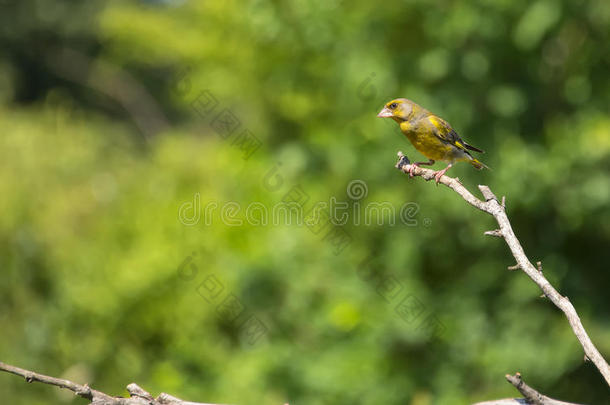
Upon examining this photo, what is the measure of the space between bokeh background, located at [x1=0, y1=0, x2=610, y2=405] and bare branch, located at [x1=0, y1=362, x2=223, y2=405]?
541 centimetres

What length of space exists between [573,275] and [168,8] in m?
8.41

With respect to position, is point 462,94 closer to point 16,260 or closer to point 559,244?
point 559,244

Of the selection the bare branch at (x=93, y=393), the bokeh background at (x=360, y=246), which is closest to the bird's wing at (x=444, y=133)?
the bokeh background at (x=360, y=246)

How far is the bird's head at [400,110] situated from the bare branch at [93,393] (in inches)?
123

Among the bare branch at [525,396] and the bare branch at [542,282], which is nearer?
the bare branch at [525,396]

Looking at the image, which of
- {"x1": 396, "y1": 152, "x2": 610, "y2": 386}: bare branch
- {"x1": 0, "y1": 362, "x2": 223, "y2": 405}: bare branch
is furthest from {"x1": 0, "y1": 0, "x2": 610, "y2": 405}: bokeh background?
{"x1": 0, "y1": 362, "x2": 223, "y2": 405}: bare branch

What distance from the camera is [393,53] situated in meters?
7.54

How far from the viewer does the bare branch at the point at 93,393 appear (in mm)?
1501

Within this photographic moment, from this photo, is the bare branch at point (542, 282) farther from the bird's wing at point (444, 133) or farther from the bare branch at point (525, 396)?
the bird's wing at point (444, 133)

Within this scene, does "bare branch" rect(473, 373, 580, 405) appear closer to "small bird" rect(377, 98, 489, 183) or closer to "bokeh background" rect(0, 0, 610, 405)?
"small bird" rect(377, 98, 489, 183)

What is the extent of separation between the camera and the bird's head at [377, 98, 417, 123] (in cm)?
453

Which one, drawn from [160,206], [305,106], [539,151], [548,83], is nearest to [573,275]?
[539,151]

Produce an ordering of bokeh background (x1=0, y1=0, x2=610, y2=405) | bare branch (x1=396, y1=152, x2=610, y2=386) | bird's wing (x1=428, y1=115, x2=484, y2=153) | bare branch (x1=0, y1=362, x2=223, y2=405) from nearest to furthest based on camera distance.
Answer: bare branch (x1=0, y1=362, x2=223, y2=405), bare branch (x1=396, y1=152, x2=610, y2=386), bird's wing (x1=428, y1=115, x2=484, y2=153), bokeh background (x1=0, y1=0, x2=610, y2=405)

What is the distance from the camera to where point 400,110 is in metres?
4.54
